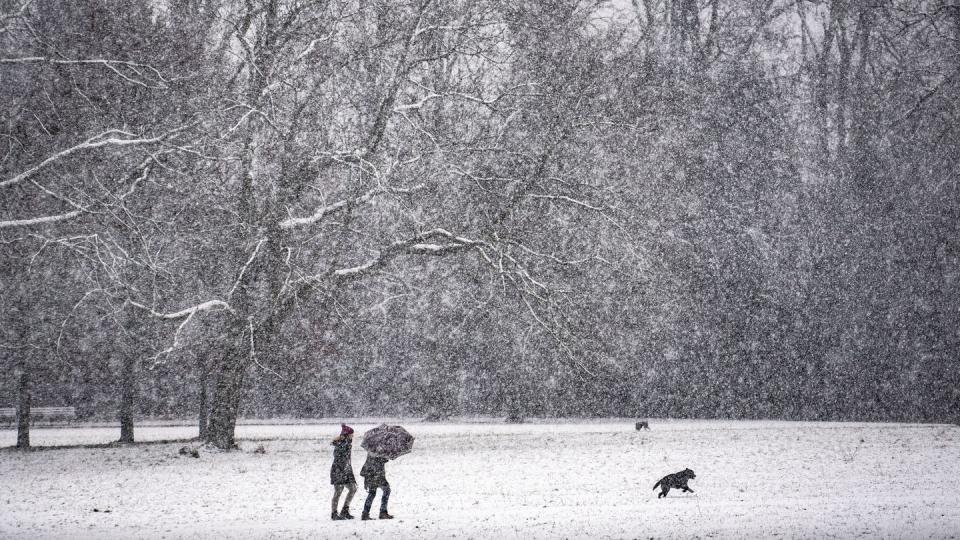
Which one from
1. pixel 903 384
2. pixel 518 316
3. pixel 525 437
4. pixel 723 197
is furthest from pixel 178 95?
pixel 903 384

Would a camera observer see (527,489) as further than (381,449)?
Yes

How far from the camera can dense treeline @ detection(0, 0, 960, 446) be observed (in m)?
18.2

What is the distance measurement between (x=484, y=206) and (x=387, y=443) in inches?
384

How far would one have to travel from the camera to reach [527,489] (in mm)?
13969

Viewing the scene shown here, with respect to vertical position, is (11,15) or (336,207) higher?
(11,15)

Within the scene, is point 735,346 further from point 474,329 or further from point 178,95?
point 178,95

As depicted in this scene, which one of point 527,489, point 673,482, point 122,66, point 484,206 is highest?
point 122,66

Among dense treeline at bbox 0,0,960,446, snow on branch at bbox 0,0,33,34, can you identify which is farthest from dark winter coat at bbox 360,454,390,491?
snow on branch at bbox 0,0,33,34

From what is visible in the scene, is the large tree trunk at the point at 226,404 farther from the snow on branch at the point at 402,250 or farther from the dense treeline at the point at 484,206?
the snow on branch at the point at 402,250

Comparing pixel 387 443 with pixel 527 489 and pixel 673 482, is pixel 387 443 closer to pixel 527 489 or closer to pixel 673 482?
pixel 527 489

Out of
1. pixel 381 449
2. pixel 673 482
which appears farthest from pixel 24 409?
pixel 673 482

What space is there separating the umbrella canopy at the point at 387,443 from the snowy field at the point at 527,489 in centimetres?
85

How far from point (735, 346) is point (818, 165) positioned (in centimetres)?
712

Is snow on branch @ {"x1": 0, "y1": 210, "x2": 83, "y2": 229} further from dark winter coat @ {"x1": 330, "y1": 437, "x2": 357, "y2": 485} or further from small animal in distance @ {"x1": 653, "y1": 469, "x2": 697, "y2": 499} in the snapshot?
small animal in distance @ {"x1": 653, "y1": 469, "x2": 697, "y2": 499}
